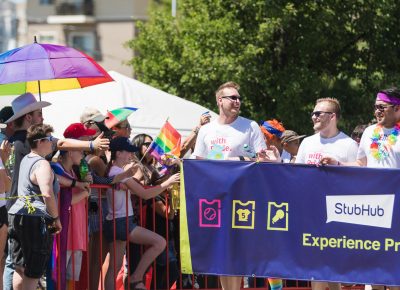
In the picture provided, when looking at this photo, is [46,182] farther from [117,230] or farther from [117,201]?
[117,230]

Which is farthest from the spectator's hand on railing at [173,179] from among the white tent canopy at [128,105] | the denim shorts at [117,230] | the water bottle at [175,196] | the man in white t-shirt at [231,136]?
the white tent canopy at [128,105]

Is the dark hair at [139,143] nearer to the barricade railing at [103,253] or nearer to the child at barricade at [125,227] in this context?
the barricade railing at [103,253]

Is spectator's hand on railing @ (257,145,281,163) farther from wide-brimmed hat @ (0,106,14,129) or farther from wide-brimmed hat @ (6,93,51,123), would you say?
wide-brimmed hat @ (0,106,14,129)

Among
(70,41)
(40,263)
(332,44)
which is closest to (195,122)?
(40,263)

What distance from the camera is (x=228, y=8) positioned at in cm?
2069

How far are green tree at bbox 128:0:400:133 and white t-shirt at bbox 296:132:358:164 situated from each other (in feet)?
34.7

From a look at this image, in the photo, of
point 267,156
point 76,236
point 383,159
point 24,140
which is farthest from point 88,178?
point 383,159

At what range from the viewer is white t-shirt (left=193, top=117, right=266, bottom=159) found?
30.2 feet

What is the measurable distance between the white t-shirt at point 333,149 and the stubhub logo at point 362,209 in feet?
1.78

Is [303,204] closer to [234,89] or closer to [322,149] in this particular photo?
[322,149]

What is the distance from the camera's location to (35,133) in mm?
8758

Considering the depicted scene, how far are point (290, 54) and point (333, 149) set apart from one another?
11941 millimetres

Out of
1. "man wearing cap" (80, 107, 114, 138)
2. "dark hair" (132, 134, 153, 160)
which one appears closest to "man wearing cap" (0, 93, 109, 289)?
"man wearing cap" (80, 107, 114, 138)

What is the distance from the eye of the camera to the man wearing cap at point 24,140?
8.91 m
